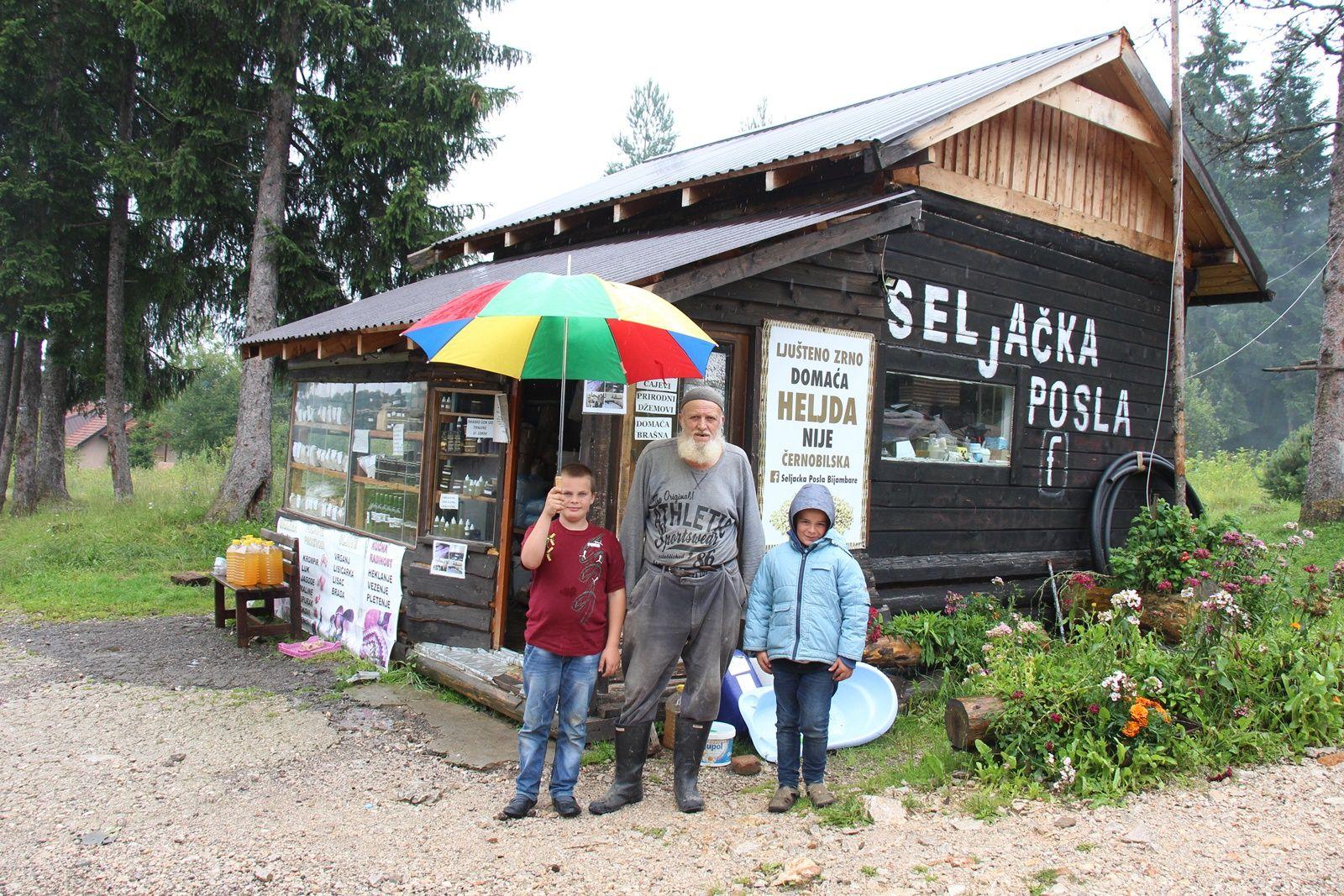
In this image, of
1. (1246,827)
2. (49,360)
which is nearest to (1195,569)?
(1246,827)

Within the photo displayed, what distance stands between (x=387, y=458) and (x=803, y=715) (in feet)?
14.7

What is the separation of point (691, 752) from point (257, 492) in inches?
441

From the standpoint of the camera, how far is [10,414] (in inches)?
714

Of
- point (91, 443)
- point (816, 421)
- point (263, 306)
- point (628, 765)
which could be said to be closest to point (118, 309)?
point (263, 306)

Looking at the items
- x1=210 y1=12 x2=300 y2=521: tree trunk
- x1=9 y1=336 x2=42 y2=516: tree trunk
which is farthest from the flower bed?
x1=9 y1=336 x2=42 y2=516: tree trunk

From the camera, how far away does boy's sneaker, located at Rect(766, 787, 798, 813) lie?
4617mm

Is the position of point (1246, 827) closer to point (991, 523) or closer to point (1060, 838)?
point (1060, 838)

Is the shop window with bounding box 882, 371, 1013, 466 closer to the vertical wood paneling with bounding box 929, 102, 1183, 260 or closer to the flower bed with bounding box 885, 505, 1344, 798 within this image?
the vertical wood paneling with bounding box 929, 102, 1183, 260

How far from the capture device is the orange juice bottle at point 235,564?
8.12 meters

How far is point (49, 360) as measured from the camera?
16.6m

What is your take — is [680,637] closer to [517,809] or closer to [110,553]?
[517,809]

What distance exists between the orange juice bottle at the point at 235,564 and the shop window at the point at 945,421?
5.49 meters

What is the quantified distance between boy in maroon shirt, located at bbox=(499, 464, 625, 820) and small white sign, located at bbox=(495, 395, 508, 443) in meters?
2.16

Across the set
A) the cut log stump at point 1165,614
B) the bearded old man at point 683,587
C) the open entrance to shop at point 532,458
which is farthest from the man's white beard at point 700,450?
the cut log stump at point 1165,614
